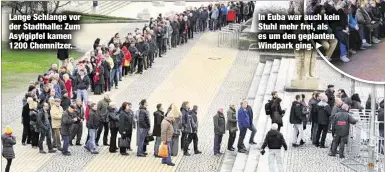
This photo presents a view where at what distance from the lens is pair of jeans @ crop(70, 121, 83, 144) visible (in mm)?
22969

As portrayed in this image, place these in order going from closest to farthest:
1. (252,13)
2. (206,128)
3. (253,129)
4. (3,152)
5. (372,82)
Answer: (372,82), (3,152), (253,129), (206,128), (252,13)

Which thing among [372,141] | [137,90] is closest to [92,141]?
[137,90]

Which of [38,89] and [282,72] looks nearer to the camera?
[38,89]

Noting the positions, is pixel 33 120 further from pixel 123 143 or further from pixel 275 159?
pixel 275 159

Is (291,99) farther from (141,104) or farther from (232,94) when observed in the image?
(141,104)

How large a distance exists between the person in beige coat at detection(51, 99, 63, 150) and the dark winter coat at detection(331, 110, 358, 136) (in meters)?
4.44

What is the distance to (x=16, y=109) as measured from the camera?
1017 inches

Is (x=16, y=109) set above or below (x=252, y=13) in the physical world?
below

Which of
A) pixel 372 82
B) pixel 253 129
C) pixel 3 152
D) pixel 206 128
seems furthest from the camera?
pixel 206 128

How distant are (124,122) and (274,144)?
278cm

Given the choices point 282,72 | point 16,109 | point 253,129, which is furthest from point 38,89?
point 282,72

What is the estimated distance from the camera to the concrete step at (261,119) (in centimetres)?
2196

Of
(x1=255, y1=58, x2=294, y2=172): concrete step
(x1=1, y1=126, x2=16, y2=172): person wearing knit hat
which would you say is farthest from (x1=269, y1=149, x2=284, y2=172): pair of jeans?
(x1=1, y1=126, x2=16, y2=172): person wearing knit hat

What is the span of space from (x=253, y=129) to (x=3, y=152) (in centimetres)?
409
